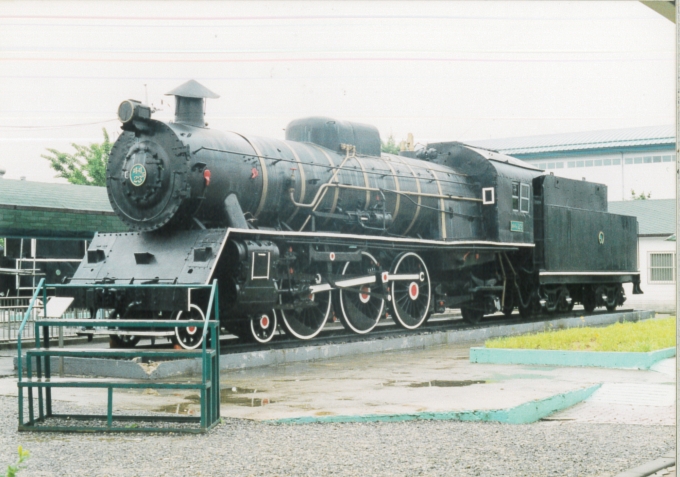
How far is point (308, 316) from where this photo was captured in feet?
43.2

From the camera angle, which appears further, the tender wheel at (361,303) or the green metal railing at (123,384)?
the tender wheel at (361,303)

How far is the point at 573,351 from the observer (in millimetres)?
10609

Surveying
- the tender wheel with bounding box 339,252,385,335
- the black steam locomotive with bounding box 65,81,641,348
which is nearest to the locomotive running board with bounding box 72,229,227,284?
the black steam locomotive with bounding box 65,81,641,348

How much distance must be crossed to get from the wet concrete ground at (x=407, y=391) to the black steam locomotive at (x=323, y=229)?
1.58m

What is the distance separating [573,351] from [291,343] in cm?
417

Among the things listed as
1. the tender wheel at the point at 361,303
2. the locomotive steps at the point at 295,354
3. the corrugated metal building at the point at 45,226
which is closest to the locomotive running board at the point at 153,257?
the locomotive steps at the point at 295,354

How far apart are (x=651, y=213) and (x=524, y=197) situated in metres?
A: 11.9

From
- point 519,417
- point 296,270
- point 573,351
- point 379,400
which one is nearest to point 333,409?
point 379,400

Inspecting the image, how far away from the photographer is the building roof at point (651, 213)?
26234 mm

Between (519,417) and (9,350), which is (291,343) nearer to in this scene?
(9,350)

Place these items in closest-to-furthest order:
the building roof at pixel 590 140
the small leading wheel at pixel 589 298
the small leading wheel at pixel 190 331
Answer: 1. the small leading wheel at pixel 190 331
2. the small leading wheel at pixel 589 298
3. the building roof at pixel 590 140

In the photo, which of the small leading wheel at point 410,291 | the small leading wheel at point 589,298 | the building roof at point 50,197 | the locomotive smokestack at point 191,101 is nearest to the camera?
the locomotive smokestack at point 191,101

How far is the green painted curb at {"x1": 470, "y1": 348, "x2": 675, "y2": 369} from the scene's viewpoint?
10291mm

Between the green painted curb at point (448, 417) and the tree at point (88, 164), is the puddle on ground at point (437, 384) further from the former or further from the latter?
the tree at point (88, 164)
